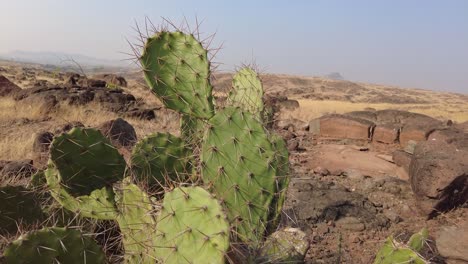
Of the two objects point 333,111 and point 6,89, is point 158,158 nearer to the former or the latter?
point 6,89

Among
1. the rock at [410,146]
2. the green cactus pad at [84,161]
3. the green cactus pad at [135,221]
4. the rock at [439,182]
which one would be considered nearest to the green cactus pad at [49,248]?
the green cactus pad at [135,221]

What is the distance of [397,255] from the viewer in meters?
2.59

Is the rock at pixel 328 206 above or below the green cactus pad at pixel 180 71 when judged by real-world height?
below

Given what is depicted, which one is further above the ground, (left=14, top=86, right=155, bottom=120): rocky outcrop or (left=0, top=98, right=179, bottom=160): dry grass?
(left=14, top=86, right=155, bottom=120): rocky outcrop

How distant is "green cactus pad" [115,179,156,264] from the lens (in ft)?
7.86

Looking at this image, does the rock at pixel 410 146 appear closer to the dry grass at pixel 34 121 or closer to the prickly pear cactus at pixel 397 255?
the dry grass at pixel 34 121

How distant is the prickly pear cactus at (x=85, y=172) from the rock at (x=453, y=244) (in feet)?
12.7

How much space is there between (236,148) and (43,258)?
1130 millimetres

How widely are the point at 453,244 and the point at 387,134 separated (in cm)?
708

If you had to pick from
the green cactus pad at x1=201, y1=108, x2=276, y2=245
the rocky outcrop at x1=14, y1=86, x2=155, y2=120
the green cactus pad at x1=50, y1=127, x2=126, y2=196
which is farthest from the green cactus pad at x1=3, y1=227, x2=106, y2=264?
the rocky outcrop at x1=14, y1=86, x2=155, y2=120

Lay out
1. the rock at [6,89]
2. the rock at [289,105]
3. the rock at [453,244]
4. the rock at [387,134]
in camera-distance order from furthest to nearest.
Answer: the rock at [289,105] < the rock at [6,89] < the rock at [387,134] < the rock at [453,244]

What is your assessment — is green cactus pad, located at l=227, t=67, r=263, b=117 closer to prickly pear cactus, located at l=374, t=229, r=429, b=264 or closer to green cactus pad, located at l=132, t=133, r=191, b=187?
green cactus pad, located at l=132, t=133, r=191, b=187

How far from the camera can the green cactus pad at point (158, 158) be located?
9.73 ft

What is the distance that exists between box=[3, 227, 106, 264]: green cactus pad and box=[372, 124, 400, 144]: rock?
10639 millimetres
